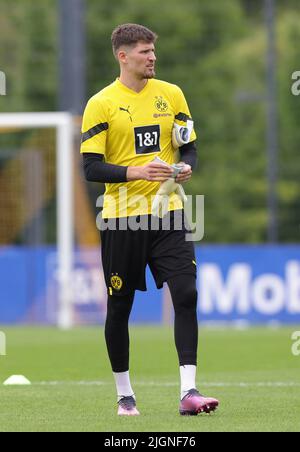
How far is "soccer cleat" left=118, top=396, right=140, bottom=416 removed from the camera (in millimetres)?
7875

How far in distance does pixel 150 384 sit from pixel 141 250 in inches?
96.4

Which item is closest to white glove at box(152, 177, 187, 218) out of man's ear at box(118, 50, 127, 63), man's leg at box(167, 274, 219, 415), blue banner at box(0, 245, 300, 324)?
man's leg at box(167, 274, 219, 415)

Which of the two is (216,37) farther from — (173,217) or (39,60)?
(173,217)

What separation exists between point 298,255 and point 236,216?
492 inches

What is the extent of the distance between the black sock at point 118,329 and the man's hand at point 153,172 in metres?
0.78

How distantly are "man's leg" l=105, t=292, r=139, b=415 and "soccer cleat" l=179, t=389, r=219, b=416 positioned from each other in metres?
0.38

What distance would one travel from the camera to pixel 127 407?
26.1 ft

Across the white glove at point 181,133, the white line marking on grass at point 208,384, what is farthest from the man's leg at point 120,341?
the white line marking on grass at point 208,384

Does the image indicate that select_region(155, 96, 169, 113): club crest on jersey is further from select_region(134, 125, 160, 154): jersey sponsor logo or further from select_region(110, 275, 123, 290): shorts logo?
select_region(110, 275, 123, 290): shorts logo

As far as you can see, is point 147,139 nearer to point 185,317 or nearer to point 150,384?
point 185,317

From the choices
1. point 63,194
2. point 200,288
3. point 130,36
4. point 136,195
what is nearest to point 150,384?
point 136,195
